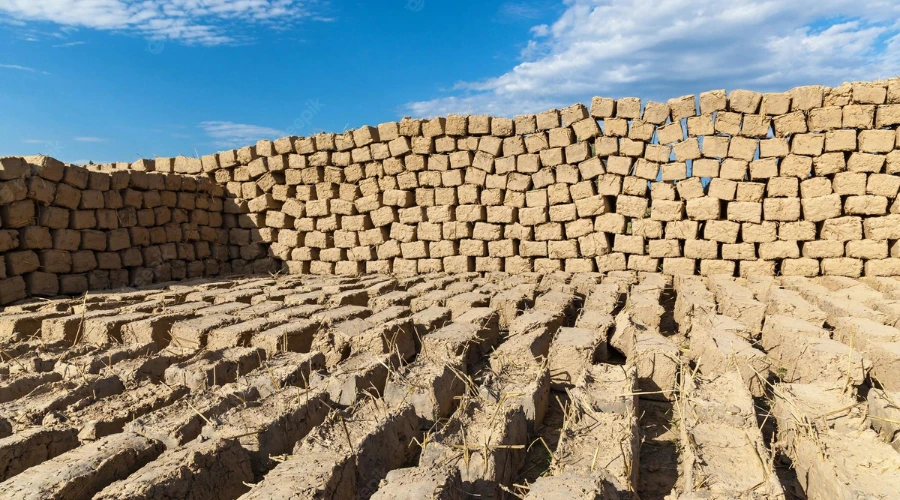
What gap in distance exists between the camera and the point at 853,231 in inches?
307

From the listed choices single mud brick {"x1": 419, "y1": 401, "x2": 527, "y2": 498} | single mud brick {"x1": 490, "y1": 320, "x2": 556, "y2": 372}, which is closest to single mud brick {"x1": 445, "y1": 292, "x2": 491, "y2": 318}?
single mud brick {"x1": 490, "y1": 320, "x2": 556, "y2": 372}

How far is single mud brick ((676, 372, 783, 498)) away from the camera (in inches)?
97.3

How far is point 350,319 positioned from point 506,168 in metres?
4.70

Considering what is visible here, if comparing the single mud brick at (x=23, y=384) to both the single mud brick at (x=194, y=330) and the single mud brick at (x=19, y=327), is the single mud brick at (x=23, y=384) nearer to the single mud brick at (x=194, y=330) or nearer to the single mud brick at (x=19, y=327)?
the single mud brick at (x=194, y=330)

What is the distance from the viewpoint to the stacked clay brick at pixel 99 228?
788 cm

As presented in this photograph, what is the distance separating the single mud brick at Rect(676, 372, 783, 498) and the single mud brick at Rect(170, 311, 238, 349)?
3.73 meters

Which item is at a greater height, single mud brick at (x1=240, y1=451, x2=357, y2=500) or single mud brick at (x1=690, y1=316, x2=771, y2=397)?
single mud brick at (x1=240, y1=451, x2=357, y2=500)

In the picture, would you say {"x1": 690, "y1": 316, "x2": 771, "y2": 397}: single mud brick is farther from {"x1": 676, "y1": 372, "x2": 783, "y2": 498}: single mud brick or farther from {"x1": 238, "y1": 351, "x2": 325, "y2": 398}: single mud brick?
{"x1": 238, "y1": 351, "x2": 325, "y2": 398}: single mud brick

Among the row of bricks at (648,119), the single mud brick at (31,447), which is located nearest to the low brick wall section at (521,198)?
the row of bricks at (648,119)

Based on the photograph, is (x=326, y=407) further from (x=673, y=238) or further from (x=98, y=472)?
(x=673, y=238)

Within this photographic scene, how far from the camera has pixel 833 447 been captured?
2.73 meters

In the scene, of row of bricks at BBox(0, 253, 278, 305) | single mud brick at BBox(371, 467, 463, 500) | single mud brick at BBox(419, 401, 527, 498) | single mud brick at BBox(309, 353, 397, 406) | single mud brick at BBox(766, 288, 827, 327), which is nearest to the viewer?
single mud brick at BBox(371, 467, 463, 500)

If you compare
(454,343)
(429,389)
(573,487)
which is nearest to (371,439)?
(429,389)

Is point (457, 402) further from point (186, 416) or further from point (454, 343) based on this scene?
point (186, 416)
